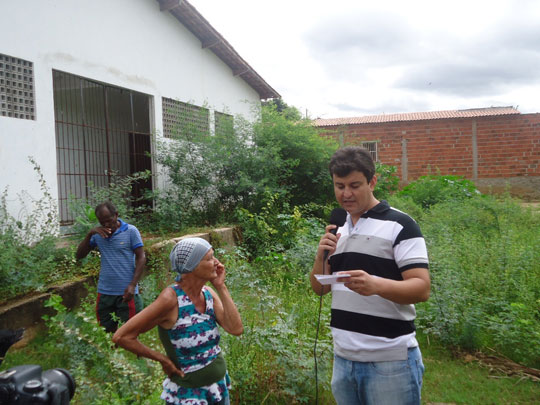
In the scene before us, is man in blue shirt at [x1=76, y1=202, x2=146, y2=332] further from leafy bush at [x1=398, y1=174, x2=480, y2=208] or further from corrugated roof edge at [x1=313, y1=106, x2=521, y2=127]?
corrugated roof edge at [x1=313, y1=106, x2=521, y2=127]

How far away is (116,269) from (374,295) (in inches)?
119

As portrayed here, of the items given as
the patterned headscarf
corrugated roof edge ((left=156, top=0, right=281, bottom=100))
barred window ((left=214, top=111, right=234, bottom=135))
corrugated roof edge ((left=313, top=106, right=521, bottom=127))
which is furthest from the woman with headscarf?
corrugated roof edge ((left=313, top=106, right=521, bottom=127))

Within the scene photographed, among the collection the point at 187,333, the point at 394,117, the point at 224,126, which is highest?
the point at 394,117

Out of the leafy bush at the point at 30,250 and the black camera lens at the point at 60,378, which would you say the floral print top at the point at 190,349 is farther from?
the leafy bush at the point at 30,250

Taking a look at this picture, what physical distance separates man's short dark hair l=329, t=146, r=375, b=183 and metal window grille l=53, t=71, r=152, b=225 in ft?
24.5

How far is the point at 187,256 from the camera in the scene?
222 centimetres

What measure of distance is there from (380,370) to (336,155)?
99 cm

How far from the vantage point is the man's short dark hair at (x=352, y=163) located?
6.68 feet

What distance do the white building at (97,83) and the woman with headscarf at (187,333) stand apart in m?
4.74

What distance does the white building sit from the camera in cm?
616

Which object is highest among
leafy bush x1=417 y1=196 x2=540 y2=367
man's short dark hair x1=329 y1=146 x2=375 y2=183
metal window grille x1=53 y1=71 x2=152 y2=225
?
metal window grille x1=53 y1=71 x2=152 y2=225

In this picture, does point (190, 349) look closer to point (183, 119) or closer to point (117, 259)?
point (117, 259)

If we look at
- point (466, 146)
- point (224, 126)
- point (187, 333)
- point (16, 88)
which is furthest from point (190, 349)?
point (466, 146)

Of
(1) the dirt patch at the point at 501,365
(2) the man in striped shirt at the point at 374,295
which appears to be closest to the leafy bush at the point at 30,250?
(2) the man in striped shirt at the point at 374,295
